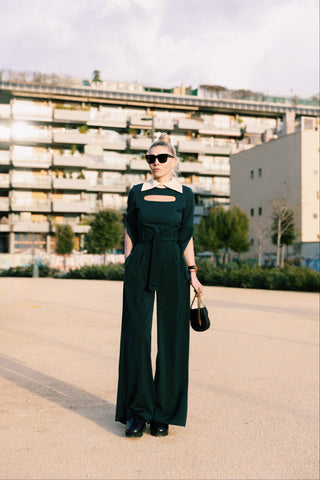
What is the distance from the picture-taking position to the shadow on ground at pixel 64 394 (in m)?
4.38

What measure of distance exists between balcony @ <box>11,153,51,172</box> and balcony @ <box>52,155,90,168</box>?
96cm

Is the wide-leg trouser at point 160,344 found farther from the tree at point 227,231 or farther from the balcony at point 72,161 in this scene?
the balcony at point 72,161

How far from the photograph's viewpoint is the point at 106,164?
6369 centimetres

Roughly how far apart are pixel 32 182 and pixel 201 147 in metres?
19.3

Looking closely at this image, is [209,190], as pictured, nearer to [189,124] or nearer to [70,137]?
[189,124]

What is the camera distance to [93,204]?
62375 millimetres

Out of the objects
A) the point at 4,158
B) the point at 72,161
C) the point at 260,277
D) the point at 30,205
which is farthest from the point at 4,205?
the point at 260,277

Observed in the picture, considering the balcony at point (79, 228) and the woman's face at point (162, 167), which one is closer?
the woman's face at point (162, 167)

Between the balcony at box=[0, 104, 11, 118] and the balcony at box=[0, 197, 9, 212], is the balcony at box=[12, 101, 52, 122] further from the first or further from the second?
the balcony at box=[0, 197, 9, 212]

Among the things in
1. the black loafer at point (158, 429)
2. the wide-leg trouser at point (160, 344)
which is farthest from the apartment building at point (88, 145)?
the black loafer at point (158, 429)

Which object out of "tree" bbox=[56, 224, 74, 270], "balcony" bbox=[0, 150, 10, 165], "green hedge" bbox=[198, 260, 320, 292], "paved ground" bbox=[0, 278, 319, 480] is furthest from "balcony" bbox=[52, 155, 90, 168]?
"paved ground" bbox=[0, 278, 319, 480]

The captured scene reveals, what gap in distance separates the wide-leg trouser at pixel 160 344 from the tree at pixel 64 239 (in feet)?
172

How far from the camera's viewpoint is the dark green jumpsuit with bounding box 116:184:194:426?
3.91m

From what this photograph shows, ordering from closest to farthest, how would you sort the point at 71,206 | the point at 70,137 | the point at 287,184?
the point at 287,184 → the point at 71,206 → the point at 70,137
